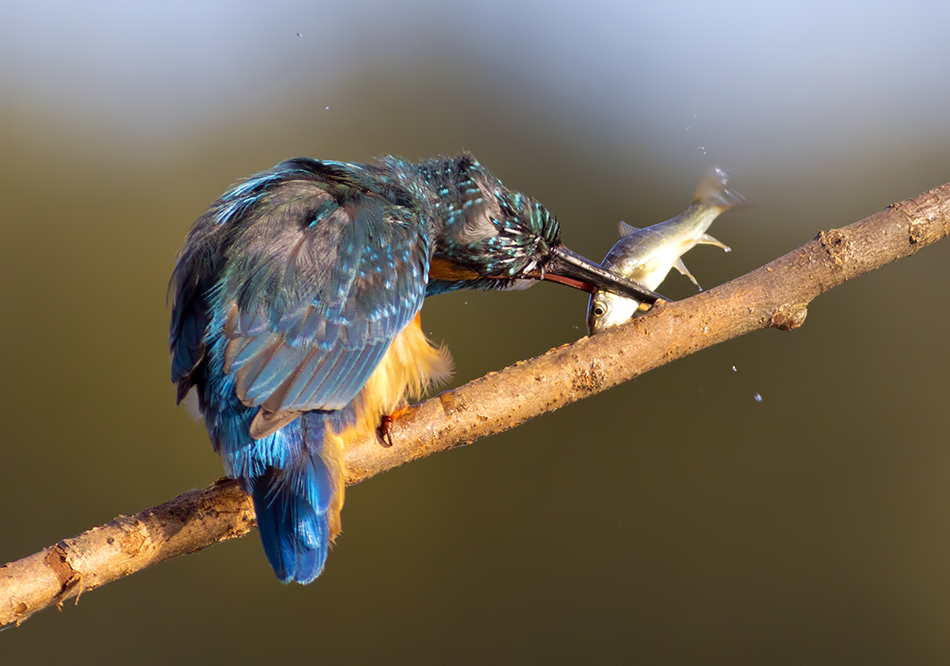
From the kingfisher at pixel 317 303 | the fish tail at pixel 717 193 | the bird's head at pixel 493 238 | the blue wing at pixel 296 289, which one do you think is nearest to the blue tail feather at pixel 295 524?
the kingfisher at pixel 317 303

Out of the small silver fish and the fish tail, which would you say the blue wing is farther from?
the fish tail

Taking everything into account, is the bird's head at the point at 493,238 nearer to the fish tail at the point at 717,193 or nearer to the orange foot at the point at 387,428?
the fish tail at the point at 717,193

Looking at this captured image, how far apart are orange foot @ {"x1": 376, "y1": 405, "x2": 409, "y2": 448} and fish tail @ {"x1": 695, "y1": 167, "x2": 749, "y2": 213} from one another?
2.74 ft

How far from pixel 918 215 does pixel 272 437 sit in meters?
1.20

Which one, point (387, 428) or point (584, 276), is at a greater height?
point (584, 276)

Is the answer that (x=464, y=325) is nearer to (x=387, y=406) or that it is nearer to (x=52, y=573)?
(x=387, y=406)

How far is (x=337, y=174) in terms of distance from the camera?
1.61m

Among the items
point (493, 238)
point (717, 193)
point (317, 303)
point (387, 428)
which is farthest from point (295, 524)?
point (717, 193)

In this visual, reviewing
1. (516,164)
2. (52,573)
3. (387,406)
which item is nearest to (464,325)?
(516,164)

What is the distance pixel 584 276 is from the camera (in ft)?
5.59

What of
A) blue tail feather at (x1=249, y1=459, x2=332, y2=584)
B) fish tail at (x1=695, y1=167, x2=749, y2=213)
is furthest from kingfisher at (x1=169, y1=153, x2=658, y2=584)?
fish tail at (x1=695, y1=167, x2=749, y2=213)

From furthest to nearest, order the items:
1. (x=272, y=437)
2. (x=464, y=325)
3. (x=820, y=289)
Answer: (x=464, y=325)
(x=820, y=289)
(x=272, y=437)

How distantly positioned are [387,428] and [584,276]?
59 cm

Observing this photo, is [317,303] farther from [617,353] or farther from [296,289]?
[617,353]
